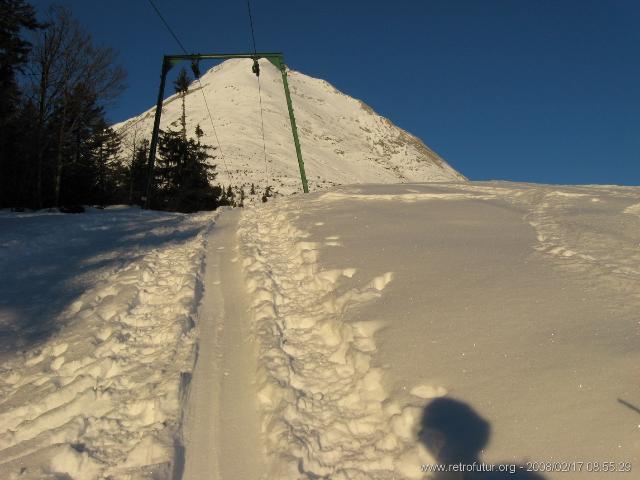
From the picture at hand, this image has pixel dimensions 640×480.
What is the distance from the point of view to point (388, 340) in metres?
4.55

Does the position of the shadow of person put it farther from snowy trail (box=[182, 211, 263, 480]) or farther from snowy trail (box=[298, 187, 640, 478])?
snowy trail (box=[182, 211, 263, 480])

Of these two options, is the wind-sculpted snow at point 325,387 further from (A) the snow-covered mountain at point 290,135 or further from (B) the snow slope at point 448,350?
(A) the snow-covered mountain at point 290,135

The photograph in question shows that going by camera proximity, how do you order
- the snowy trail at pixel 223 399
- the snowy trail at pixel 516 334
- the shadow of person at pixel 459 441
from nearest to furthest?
the shadow of person at pixel 459 441
the snowy trail at pixel 516 334
the snowy trail at pixel 223 399

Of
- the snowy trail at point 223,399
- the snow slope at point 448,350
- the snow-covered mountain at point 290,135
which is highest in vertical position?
the snow-covered mountain at point 290,135

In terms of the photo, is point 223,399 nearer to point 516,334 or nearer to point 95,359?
point 95,359

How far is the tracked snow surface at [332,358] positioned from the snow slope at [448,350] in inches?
0.7

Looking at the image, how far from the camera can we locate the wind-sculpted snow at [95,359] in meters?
3.35

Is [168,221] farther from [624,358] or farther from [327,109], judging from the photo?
[327,109]

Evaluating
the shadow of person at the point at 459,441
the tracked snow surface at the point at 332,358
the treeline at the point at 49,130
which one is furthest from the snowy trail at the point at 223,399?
the treeline at the point at 49,130

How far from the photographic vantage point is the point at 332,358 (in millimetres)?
4629

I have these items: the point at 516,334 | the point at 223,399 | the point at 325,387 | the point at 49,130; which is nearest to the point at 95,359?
the point at 223,399

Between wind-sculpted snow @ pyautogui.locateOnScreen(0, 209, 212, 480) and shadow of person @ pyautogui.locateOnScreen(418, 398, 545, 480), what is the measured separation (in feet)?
6.03

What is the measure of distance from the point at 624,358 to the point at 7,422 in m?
4.98

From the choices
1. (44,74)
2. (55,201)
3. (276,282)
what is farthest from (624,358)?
(44,74)
